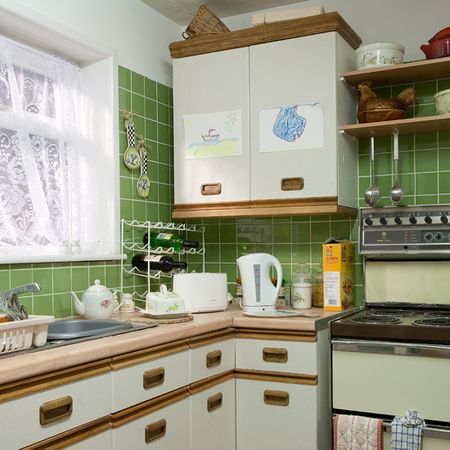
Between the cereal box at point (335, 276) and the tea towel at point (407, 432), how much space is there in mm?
658

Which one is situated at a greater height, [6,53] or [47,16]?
[47,16]

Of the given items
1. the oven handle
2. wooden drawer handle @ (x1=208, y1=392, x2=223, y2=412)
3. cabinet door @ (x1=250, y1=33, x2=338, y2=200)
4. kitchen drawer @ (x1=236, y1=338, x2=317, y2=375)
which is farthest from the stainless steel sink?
cabinet door @ (x1=250, y1=33, x2=338, y2=200)

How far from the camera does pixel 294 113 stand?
288 centimetres

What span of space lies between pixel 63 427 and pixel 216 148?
5.46 ft

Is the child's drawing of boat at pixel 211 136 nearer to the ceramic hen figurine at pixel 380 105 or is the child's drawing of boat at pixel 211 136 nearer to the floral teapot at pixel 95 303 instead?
the ceramic hen figurine at pixel 380 105

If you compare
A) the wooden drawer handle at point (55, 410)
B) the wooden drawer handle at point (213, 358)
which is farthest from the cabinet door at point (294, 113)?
the wooden drawer handle at point (55, 410)

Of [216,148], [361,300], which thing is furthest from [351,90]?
[361,300]

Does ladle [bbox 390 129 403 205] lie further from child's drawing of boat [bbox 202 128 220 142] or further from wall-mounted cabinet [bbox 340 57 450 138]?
child's drawing of boat [bbox 202 128 220 142]

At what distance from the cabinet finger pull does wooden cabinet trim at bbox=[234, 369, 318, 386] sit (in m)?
0.55

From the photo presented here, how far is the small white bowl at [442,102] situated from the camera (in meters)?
2.72

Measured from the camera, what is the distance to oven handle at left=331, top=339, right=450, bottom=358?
2.31 m

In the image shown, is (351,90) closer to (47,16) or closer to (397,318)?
(397,318)

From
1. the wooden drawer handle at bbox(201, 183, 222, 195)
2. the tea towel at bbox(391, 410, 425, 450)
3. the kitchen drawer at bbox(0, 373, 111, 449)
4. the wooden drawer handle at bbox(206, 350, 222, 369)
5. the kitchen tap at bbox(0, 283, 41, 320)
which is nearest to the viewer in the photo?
the kitchen drawer at bbox(0, 373, 111, 449)

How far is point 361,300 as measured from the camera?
308cm
